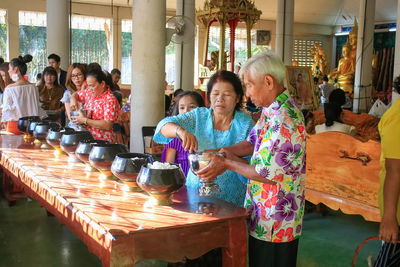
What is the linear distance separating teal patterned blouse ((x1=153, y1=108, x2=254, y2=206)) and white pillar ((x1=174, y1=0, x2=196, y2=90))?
724 centimetres

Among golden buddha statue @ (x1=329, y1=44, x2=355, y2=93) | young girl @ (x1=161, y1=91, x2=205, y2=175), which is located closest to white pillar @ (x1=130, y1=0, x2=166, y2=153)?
young girl @ (x1=161, y1=91, x2=205, y2=175)

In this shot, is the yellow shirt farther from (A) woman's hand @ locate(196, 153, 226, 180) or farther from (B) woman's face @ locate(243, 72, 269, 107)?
(A) woman's hand @ locate(196, 153, 226, 180)

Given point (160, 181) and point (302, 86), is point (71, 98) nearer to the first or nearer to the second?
point (160, 181)

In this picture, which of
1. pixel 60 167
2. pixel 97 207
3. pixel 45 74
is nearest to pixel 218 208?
pixel 97 207

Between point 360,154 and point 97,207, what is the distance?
2.08 meters

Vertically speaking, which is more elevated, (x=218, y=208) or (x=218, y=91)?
(x=218, y=91)

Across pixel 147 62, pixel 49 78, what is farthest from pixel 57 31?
pixel 147 62

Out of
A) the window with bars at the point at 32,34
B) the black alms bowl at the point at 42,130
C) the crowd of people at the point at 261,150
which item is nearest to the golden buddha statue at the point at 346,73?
the window with bars at the point at 32,34

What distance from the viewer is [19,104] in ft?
15.1

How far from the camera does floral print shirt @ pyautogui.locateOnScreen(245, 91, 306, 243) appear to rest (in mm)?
1653

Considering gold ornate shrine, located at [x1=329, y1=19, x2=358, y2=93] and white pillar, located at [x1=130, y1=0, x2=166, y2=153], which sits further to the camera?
gold ornate shrine, located at [x1=329, y1=19, x2=358, y2=93]

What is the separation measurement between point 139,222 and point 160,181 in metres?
0.22

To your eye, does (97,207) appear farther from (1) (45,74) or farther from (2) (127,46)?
(2) (127,46)

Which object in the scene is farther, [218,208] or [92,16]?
[92,16]
